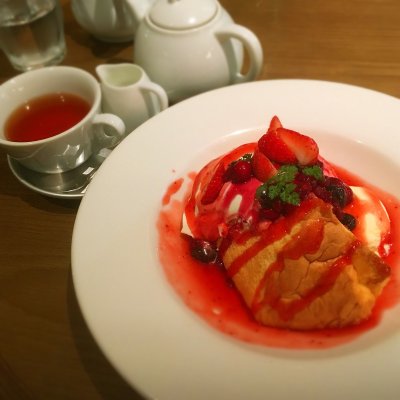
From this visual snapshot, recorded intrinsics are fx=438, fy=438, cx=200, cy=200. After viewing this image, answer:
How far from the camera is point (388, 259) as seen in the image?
1385 millimetres

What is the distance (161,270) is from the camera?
48.4 inches

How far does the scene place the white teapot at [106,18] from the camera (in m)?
2.02

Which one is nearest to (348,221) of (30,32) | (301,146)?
(301,146)

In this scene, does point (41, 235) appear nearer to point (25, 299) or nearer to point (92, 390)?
point (25, 299)

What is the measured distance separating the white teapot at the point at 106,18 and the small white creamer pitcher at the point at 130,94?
365mm

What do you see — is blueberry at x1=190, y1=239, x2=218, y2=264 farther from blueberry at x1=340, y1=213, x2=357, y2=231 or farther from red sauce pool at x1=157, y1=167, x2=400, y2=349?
blueberry at x1=340, y1=213, x2=357, y2=231

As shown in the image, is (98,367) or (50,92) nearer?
(98,367)

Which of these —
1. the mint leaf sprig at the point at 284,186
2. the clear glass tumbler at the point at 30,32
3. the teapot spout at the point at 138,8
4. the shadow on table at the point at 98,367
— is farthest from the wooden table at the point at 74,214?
the mint leaf sprig at the point at 284,186

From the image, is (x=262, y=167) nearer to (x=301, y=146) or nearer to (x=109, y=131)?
(x=301, y=146)

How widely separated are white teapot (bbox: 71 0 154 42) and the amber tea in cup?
1.81 ft

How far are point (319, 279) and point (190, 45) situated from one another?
39.8 inches

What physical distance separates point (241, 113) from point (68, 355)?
1.01 metres

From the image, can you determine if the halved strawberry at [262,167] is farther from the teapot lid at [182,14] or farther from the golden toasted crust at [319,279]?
the teapot lid at [182,14]

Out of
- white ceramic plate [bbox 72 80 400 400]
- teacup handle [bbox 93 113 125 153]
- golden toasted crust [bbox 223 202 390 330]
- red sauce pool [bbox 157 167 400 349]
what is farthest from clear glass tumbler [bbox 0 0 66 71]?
golden toasted crust [bbox 223 202 390 330]
